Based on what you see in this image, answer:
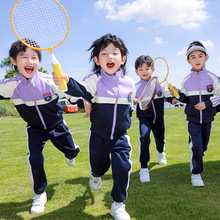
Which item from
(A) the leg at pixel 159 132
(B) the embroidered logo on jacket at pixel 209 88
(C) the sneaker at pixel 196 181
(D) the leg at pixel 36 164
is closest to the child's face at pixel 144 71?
(A) the leg at pixel 159 132

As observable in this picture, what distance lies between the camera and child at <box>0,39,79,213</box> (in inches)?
135

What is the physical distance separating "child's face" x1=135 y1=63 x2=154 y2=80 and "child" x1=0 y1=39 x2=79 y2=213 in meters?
1.98

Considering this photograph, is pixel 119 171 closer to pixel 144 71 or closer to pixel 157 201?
pixel 157 201

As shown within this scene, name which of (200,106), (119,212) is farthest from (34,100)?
(200,106)

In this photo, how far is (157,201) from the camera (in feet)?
11.2

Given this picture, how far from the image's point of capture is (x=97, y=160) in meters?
3.41

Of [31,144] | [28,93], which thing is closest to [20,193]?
[31,144]

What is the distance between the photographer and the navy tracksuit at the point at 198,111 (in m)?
4.14

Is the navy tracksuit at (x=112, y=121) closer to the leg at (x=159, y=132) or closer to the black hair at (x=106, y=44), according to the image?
the black hair at (x=106, y=44)

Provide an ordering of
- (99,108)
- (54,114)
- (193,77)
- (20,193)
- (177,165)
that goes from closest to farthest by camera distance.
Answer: (99,108)
(54,114)
(20,193)
(193,77)
(177,165)

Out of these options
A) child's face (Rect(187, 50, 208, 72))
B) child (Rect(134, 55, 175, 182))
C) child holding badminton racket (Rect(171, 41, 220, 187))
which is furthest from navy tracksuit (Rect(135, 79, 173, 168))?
child's face (Rect(187, 50, 208, 72))

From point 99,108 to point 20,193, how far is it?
80.9 inches

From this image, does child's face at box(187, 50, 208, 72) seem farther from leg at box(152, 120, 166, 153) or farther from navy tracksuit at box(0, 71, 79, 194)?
navy tracksuit at box(0, 71, 79, 194)

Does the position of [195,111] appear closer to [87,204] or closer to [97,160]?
[97,160]
